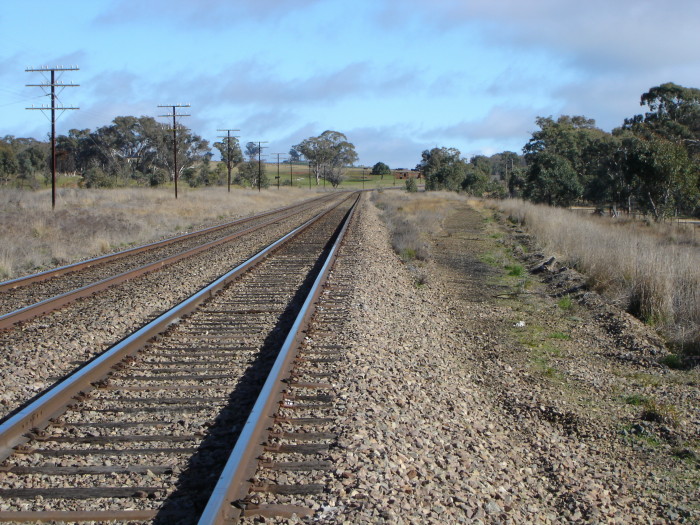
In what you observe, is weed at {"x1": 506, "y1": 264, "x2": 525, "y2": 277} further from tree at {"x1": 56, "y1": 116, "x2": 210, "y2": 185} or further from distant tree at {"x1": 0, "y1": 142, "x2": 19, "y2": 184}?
tree at {"x1": 56, "y1": 116, "x2": 210, "y2": 185}

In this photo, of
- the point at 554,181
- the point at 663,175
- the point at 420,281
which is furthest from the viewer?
the point at 554,181

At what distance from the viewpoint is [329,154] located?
141 m

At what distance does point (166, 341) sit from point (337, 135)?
446ft

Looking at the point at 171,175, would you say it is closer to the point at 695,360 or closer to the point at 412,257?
the point at 412,257

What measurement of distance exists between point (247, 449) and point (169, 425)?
3.54ft

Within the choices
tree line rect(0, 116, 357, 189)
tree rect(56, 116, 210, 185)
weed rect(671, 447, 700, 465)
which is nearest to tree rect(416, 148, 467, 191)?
tree line rect(0, 116, 357, 189)

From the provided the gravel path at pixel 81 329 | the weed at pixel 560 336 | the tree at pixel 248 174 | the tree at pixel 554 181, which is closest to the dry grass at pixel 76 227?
the gravel path at pixel 81 329

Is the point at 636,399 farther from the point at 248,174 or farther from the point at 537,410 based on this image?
the point at 248,174

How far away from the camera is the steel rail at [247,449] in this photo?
3881 millimetres

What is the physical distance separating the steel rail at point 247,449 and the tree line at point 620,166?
28.9 m

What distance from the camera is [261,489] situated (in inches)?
168

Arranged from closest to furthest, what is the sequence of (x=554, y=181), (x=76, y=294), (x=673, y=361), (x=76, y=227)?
(x=673, y=361), (x=76, y=294), (x=76, y=227), (x=554, y=181)

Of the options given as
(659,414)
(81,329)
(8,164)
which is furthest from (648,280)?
(8,164)

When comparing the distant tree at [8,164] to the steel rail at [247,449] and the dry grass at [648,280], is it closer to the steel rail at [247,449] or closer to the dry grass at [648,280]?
the dry grass at [648,280]
